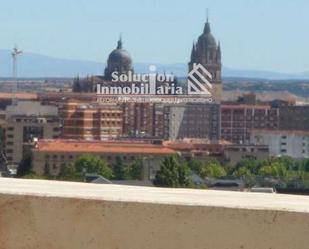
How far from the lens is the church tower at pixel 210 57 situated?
8781cm

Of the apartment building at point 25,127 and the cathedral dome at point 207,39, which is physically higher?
the cathedral dome at point 207,39

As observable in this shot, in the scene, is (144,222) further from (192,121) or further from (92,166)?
(192,121)

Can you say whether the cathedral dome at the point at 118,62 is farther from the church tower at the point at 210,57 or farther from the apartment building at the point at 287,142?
the apartment building at the point at 287,142

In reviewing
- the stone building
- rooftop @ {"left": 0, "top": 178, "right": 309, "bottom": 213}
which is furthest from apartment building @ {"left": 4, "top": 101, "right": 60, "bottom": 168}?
rooftop @ {"left": 0, "top": 178, "right": 309, "bottom": 213}

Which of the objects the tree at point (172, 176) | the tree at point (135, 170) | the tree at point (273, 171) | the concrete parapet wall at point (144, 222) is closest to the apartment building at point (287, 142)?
the tree at point (273, 171)

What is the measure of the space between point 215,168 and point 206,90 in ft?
104

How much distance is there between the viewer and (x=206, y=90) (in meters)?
81.9

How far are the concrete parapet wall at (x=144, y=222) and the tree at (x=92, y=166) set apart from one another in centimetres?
4336

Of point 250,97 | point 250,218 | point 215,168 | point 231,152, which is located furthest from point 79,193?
point 250,97

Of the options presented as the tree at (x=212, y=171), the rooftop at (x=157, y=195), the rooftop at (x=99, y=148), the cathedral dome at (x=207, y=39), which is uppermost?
the cathedral dome at (x=207, y=39)

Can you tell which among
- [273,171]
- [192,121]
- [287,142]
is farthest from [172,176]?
[192,121]

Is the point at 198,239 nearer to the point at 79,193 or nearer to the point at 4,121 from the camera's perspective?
the point at 79,193

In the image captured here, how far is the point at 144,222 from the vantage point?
2451mm

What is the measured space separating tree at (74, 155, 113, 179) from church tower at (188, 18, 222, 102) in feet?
119
